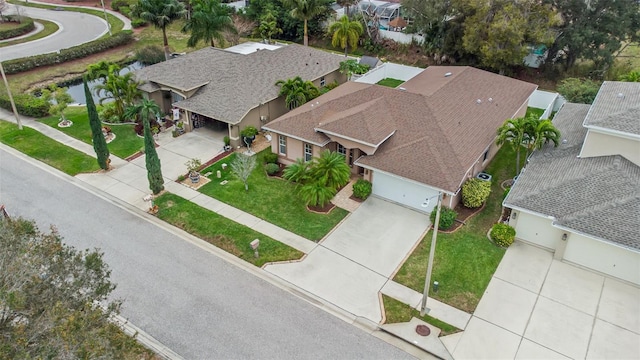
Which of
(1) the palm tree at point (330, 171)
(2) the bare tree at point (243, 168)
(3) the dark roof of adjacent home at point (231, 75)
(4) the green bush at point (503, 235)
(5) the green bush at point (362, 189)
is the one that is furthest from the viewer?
(3) the dark roof of adjacent home at point (231, 75)

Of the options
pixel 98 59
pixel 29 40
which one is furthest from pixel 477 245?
pixel 29 40

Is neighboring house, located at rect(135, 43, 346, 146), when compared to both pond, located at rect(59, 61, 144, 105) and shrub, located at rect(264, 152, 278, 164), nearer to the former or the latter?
shrub, located at rect(264, 152, 278, 164)

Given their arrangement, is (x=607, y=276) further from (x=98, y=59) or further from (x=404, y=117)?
(x=98, y=59)

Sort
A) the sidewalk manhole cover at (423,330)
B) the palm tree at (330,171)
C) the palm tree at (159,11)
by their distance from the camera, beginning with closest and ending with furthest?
the sidewalk manhole cover at (423,330)
the palm tree at (330,171)
the palm tree at (159,11)

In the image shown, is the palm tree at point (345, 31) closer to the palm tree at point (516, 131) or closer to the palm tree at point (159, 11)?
the palm tree at point (159, 11)

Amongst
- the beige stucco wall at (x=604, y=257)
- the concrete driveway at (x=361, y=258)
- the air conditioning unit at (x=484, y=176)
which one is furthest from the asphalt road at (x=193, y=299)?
the air conditioning unit at (x=484, y=176)

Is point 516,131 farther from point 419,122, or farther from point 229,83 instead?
point 229,83

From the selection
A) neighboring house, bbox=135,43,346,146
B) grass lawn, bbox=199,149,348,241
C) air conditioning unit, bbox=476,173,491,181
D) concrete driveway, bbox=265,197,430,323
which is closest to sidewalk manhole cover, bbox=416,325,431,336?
concrete driveway, bbox=265,197,430,323
